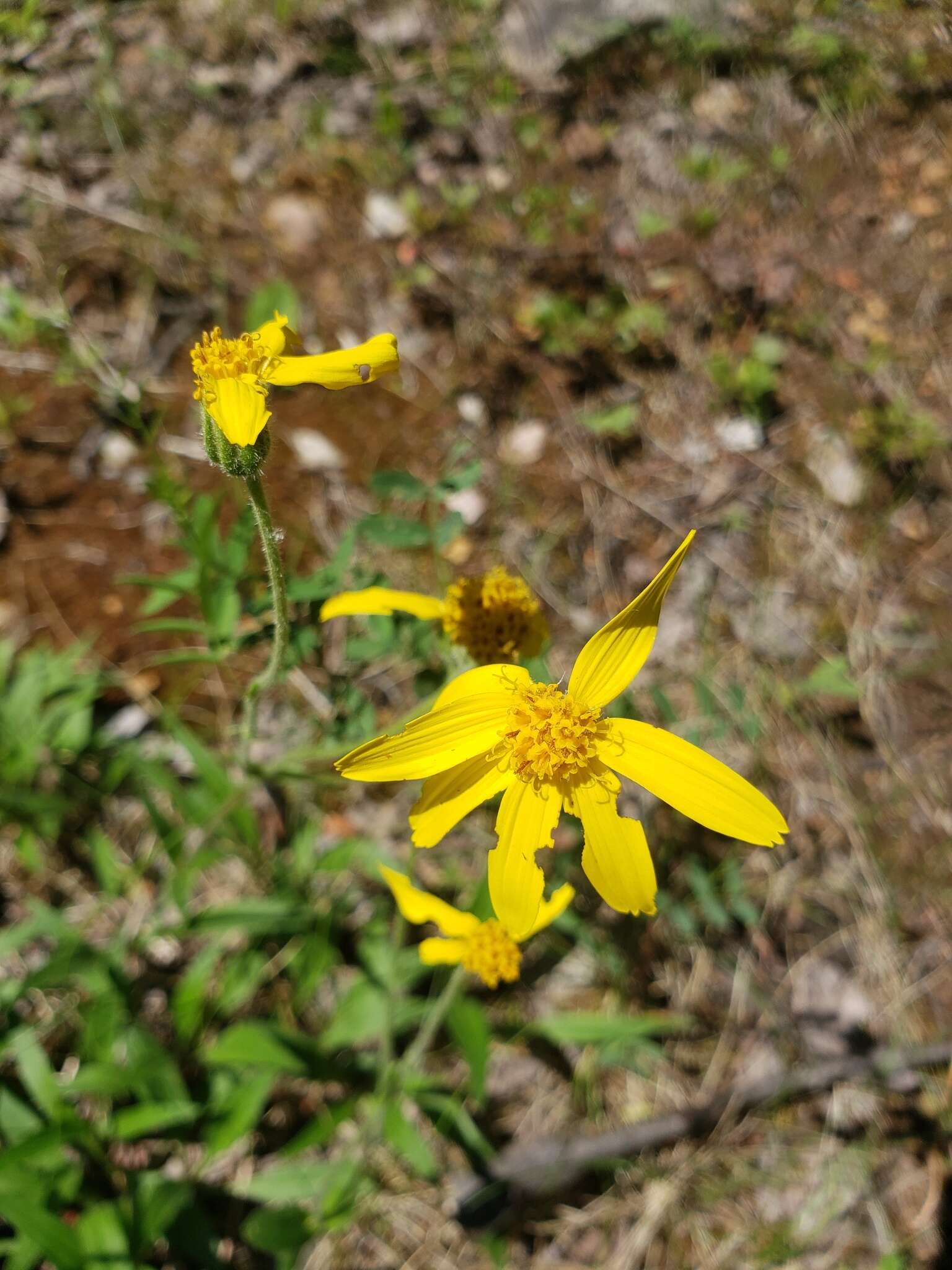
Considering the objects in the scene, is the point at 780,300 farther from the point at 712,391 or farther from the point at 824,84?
the point at 824,84

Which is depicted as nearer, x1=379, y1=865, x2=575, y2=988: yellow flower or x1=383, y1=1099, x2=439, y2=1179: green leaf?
x1=379, y1=865, x2=575, y2=988: yellow flower

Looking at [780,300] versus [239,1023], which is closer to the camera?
[239,1023]

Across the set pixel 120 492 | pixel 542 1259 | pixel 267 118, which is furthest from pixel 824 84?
pixel 542 1259

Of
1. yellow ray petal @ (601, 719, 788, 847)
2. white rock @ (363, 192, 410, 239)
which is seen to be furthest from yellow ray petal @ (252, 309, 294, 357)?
white rock @ (363, 192, 410, 239)

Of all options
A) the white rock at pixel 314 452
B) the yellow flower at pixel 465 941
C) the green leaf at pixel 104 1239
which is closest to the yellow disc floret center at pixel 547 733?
the yellow flower at pixel 465 941

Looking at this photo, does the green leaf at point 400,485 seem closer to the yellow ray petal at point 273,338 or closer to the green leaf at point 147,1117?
the yellow ray petal at point 273,338

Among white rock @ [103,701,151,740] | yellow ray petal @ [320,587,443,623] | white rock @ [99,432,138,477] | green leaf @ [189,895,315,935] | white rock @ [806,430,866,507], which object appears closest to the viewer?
yellow ray petal @ [320,587,443,623]

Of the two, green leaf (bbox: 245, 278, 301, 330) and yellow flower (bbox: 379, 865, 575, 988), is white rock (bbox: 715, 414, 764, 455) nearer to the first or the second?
green leaf (bbox: 245, 278, 301, 330)
